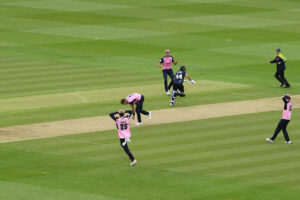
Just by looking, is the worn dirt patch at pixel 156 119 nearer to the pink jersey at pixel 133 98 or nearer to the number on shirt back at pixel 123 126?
the pink jersey at pixel 133 98

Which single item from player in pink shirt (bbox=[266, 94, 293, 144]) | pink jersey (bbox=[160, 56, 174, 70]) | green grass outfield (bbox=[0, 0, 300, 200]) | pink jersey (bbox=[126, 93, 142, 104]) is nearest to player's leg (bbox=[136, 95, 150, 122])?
pink jersey (bbox=[126, 93, 142, 104])

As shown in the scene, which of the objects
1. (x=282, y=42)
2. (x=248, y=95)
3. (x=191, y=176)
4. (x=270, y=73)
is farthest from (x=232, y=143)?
(x=282, y=42)

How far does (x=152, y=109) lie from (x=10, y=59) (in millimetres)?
15974

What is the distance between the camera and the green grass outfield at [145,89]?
23906 mm

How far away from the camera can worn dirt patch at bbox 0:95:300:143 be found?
29.8 m

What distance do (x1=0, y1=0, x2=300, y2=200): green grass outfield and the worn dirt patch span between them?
0.85m

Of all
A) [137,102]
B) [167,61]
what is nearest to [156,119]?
[137,102]

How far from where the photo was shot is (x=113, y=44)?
172 ft

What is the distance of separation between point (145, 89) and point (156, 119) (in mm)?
7049

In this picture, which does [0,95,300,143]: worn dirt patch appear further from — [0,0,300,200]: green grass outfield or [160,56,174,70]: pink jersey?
[160,56,174,70]: pink jersey

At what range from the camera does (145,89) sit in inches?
1533

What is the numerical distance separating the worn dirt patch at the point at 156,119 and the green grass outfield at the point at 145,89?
2.79ft

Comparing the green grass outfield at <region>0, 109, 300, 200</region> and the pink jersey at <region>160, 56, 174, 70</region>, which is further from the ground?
the pink jersey at <region>160, 56, 174, 70</region>

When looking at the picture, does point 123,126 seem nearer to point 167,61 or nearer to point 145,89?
point 167,61
